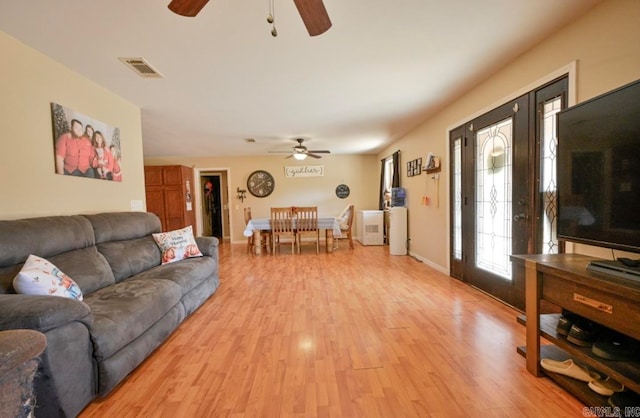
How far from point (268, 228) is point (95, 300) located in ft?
11.8

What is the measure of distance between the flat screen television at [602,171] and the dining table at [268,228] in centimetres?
382

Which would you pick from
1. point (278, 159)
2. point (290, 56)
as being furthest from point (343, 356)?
point (278, 159)

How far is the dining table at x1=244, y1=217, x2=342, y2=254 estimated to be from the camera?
521 centimetres

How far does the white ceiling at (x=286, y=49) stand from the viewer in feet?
5.49

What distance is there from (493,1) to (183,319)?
3.33m

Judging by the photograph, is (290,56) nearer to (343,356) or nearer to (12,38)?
(12,38)

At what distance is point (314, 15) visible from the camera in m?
1.37

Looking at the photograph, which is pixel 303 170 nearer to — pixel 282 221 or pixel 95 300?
pixel 282 221

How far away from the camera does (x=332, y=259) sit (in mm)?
4727

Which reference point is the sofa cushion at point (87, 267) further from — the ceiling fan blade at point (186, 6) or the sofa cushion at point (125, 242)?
the ceiling fan blade at point (186, 6)

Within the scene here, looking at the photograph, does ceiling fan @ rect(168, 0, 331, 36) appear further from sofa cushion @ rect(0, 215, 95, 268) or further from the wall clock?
the wall clock

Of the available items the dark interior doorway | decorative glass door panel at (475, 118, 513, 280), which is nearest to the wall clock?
the dark interior doorway

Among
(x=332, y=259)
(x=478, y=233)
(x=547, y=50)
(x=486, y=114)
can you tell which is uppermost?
(x=547, y=50)

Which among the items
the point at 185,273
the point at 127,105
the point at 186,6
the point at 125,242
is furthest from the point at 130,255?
the point at 186,6
